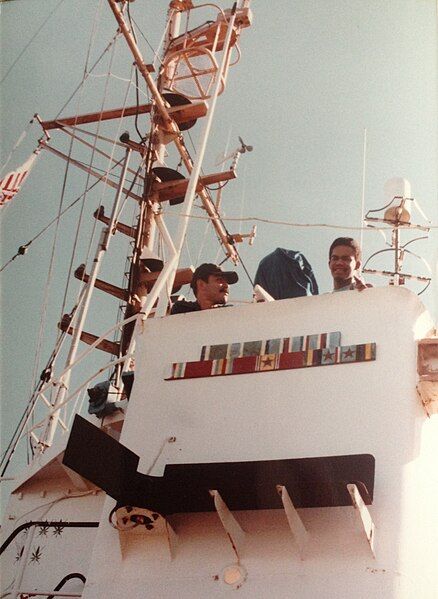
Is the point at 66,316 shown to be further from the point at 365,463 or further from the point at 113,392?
the point at 365,463

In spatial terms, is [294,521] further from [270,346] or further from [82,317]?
[82,317]

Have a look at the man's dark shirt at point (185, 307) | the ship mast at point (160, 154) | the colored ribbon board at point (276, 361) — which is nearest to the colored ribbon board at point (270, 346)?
the colored ribbon board at point (276, 361)

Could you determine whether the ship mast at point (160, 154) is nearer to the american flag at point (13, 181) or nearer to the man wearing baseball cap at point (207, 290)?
the american flag at point (13, 181)

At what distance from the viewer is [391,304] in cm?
523

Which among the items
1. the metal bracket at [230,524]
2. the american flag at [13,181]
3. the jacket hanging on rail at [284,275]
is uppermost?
the american flag at [13,181]

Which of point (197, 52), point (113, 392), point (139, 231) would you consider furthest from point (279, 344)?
point (197, 52)

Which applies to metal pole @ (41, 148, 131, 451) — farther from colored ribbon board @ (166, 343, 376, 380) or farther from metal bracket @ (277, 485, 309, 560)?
metal bracket @ (277, 485, 309, 560)

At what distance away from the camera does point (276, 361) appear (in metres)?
5.31

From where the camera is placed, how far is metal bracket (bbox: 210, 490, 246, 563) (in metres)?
4.51

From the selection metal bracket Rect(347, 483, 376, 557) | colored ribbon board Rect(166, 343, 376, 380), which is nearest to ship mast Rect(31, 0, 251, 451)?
colored ribbon board Rect(166, 343, 376, 380)

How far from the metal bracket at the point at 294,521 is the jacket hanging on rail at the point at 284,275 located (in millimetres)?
2533

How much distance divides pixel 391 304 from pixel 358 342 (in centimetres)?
34

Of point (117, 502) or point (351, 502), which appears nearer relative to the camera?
point (351, 502)

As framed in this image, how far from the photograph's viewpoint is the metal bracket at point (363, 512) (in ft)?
13.6
